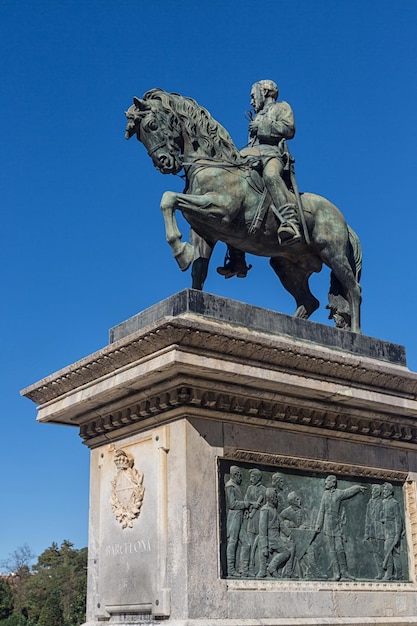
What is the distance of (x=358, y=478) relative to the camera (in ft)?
34.0

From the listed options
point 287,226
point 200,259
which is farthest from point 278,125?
point 200,259

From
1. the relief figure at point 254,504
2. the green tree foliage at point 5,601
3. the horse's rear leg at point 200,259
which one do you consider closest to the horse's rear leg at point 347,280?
the horse's rear leg at point 200,259

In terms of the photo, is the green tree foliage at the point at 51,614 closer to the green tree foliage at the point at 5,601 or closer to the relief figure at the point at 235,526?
the green tree foliage at the point at 5,601

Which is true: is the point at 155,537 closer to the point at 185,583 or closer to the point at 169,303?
the point at 185,583

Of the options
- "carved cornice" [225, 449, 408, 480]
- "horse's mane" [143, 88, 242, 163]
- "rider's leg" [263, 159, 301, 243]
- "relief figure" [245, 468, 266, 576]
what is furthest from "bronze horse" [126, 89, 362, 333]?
"relief figure" [245, 468, 266, 576]

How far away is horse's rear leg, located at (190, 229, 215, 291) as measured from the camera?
10336 mm

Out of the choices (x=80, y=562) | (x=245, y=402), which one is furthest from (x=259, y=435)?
(x=80, y=562)

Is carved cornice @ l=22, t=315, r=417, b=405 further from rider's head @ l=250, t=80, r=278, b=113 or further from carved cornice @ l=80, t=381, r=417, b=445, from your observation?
rider's head @ l=250, t=80, r=278, b=113

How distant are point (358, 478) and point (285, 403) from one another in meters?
1.57

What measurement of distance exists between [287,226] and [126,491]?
11.9ft

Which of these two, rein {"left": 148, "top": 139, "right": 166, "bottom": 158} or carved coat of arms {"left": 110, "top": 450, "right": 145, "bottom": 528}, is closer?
carved coat of arms {"left": 110, "top": 450, "right": 145, "bottom": 528}

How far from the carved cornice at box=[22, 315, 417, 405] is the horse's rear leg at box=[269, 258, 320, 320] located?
131cm

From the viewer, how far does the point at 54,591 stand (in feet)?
194

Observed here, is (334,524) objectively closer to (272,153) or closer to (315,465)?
(315,465)
